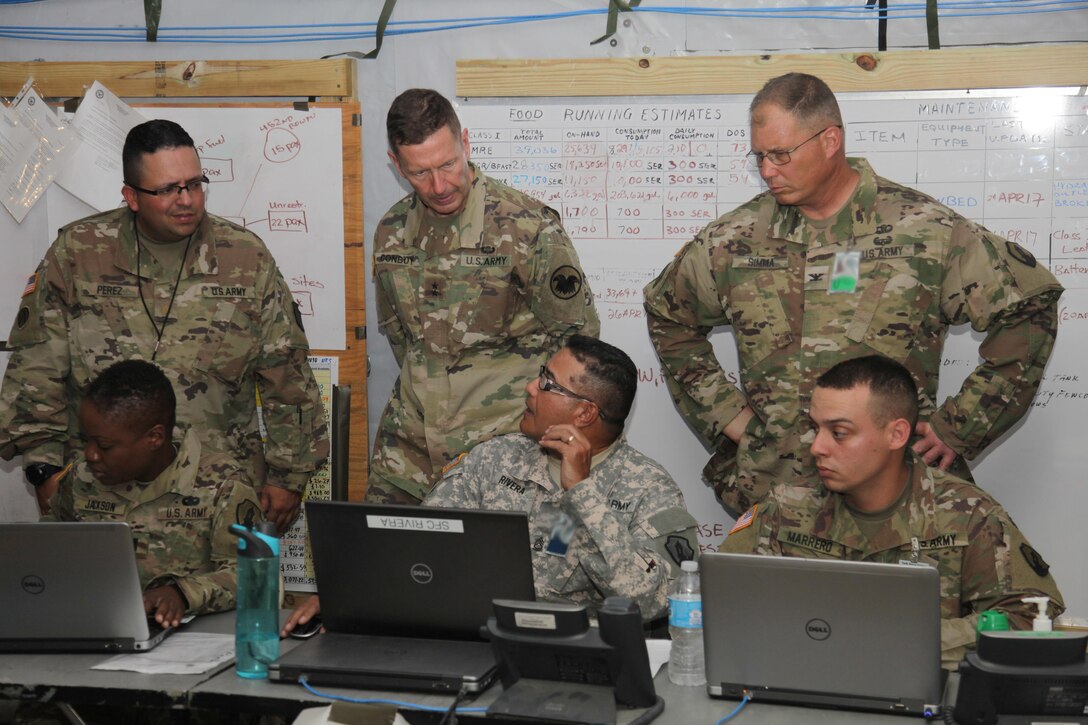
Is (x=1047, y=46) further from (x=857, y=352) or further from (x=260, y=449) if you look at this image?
(x=260, y=449)

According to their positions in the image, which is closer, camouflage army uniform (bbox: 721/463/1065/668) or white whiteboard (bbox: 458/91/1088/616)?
camouflage army uniform (bbox: 721/463/1065/668)

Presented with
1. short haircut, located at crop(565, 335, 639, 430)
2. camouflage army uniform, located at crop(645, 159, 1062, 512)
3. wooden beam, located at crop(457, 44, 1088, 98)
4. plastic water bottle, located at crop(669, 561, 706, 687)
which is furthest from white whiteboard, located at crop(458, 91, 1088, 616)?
plastic water bottle, located at crop(669, 561, 706, 687)

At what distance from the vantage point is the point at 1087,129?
3.58 metres

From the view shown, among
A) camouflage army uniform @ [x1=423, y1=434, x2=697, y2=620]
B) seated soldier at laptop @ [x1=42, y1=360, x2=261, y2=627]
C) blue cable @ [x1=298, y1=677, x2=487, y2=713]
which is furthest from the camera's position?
seated soldier at laptop @ [x1=42, y1=360, x2=261, y2=627]

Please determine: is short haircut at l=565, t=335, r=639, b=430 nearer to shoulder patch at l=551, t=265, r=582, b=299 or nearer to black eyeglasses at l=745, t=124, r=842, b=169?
shoulder patch at l=551, t=265, r=582, b=299

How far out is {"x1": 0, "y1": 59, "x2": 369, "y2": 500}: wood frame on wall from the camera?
416cm

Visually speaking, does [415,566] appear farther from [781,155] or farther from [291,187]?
[291,187]

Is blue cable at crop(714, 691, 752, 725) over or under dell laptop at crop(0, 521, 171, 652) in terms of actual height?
under

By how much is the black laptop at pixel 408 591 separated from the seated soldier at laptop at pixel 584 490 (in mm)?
232

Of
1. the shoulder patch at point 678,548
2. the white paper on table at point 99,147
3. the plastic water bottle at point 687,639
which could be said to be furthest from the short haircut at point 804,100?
the white paper on table at point 99,147

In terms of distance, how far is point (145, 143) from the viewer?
3.44 metres

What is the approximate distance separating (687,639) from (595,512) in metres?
0.44

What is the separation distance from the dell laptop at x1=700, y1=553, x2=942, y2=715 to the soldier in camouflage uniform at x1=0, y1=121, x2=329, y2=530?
1.91m

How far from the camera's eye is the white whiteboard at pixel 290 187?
165 inches
